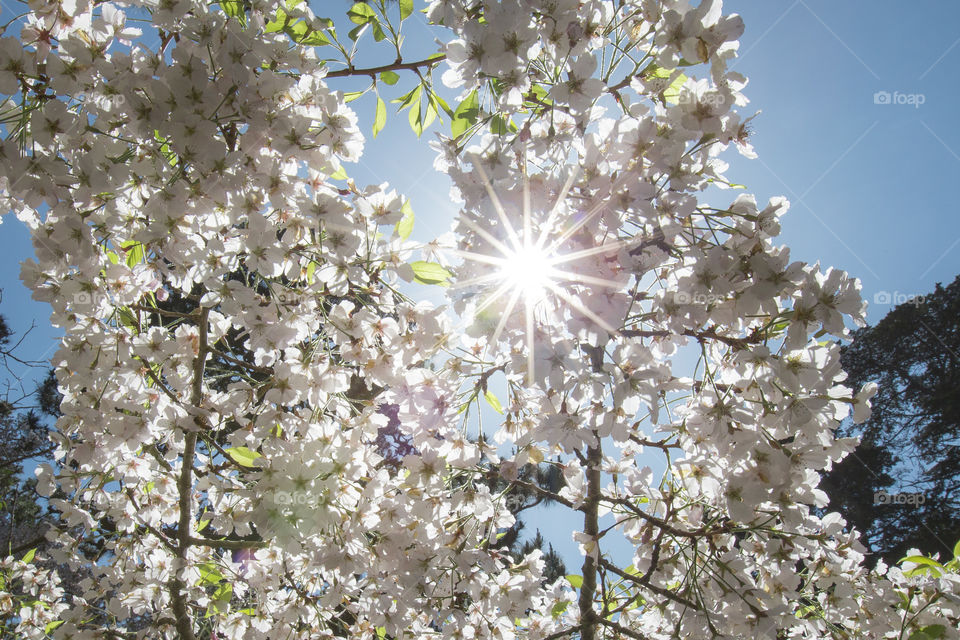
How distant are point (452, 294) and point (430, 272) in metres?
0.34

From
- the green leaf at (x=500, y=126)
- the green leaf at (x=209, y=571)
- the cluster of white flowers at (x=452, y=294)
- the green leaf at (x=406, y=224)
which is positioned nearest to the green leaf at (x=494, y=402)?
the cluster of white flowers at (x=452, y=294)

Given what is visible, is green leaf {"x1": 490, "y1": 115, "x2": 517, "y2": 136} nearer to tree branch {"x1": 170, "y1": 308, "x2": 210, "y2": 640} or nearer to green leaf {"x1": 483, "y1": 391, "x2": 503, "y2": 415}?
green leaf {"x1": 483, "y1": 391, "x2": 503, "y2": 415}

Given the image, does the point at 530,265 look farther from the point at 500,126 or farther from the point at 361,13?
the point at 361,13

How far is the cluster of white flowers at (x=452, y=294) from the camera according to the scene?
3.71ft

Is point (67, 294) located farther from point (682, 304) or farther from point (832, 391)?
point (832, 391)

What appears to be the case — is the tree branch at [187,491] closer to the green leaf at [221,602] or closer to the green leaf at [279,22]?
the green leaf at [221,602]

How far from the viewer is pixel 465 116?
59.3 inches

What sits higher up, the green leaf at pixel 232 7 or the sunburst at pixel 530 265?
the green leaf at pixel 232 7

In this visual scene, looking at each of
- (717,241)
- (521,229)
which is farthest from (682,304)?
(521,229)

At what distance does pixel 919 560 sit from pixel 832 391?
1.26m

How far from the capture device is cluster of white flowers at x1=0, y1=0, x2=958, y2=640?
1.13m

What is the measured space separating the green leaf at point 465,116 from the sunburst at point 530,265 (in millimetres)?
351

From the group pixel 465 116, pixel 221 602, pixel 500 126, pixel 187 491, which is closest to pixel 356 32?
pixel 465 116

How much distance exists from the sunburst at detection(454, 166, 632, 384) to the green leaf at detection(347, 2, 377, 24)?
0.77 meters
